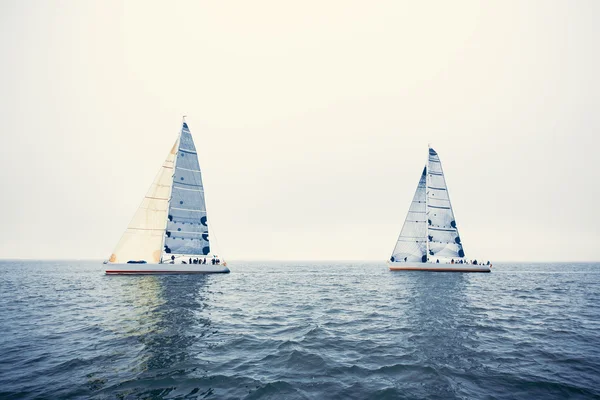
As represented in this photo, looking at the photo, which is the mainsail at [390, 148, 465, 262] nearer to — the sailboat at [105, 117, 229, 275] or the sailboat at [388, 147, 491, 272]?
the sailboat at [388, 147, 491, 272]

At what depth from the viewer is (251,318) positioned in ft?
57.6

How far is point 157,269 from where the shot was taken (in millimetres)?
44000

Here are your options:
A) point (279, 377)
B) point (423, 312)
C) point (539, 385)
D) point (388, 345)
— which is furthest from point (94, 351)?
point (423, 312)

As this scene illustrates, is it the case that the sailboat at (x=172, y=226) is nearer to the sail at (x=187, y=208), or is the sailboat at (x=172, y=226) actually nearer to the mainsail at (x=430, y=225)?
the sail at (x=187, y=208)

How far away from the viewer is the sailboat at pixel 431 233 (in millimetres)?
55625

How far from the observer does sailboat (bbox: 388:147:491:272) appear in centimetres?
5562

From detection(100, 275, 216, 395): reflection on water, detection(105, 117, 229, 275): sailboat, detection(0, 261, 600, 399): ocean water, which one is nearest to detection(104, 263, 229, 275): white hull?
detection(105, 117, 229, 275): sailboat

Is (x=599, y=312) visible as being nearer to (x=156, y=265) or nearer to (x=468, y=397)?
(x=468, y=397)

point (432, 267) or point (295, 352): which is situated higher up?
point (432, 267)

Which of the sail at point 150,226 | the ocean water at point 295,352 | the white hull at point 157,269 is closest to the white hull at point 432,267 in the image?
the ocean water at point 295,352

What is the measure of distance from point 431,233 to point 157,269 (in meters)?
51.5

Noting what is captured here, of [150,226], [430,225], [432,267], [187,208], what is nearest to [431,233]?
[430,225]

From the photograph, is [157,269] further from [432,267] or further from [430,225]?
[430,225]

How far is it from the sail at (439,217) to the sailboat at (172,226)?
42.5 m
